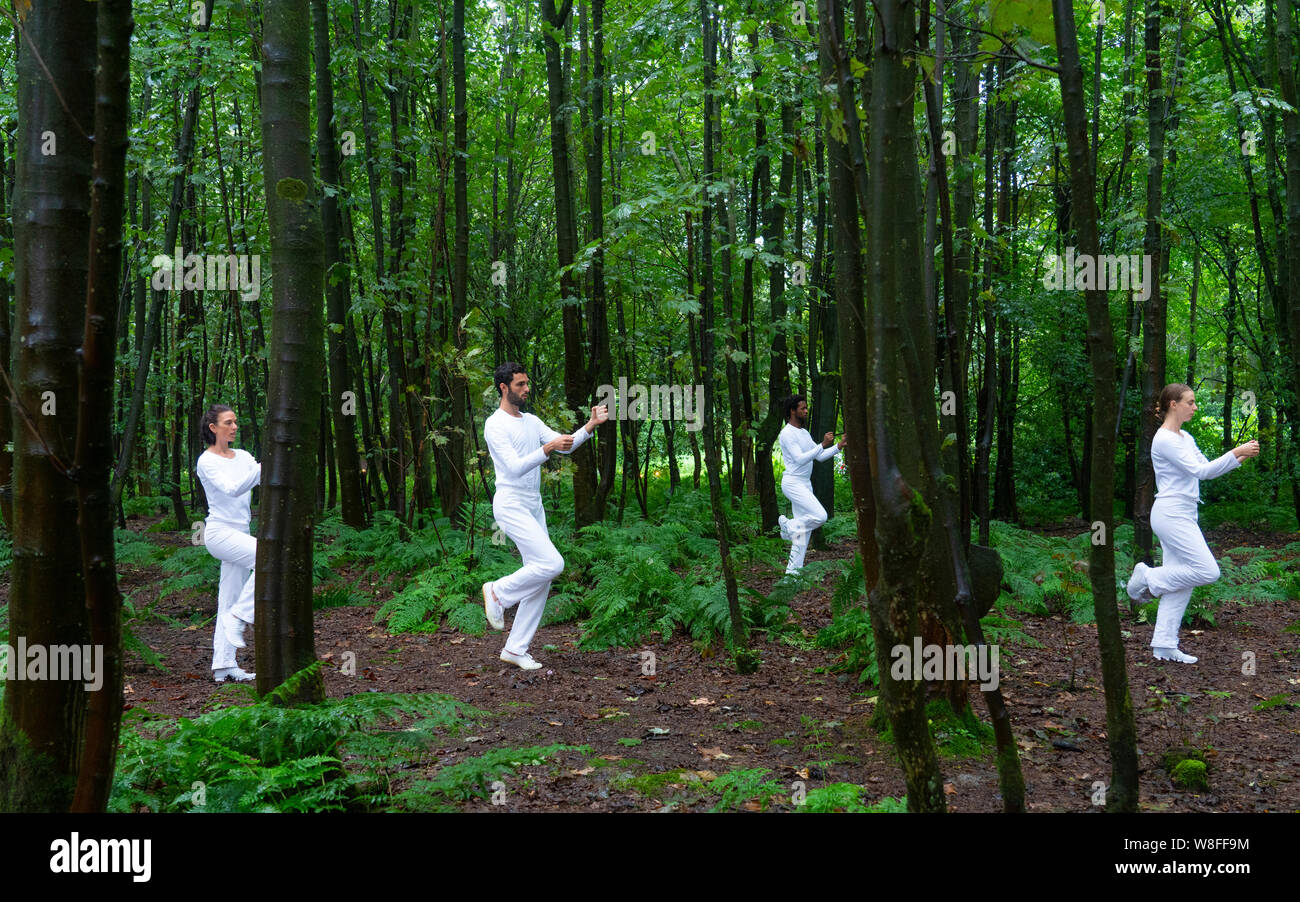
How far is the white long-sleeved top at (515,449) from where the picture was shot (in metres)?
7.27

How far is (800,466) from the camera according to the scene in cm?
1090

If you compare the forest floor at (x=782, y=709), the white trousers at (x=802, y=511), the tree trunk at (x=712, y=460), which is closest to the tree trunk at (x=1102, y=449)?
the forest floor at (x=782, y=709)

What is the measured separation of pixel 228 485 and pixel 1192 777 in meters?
6.70

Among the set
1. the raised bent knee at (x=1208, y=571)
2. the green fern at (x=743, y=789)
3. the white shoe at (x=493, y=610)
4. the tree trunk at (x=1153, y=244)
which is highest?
the tree trunk at (x=1153, y=244)

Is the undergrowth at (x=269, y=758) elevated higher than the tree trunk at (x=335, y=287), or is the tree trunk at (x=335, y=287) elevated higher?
the tree trunk at (x=335, y=287)

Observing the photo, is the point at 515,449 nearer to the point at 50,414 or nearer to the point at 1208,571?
the point at 50,414

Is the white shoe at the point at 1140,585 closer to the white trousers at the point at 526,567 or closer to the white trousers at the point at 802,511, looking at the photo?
the white trousers at the point at 802,511

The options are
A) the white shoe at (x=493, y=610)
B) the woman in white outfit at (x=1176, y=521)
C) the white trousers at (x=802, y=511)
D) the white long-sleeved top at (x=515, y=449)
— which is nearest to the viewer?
the woman in white outfit at (x=1176, y=521)

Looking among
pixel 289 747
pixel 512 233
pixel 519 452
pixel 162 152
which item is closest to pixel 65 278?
pixel 289 747

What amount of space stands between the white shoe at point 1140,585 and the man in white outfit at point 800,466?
362 centimetres

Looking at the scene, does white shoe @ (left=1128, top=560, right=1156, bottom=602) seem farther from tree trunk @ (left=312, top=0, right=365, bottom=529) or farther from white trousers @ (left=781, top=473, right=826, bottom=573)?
A: tree trunk @ (left=312, top=0, right=365, bottom=529)

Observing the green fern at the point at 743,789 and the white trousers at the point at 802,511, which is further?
the white trousers at the point at 802,511

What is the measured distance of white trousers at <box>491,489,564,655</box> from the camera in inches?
281

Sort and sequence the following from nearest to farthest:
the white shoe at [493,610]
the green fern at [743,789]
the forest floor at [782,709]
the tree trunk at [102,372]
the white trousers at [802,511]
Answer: the tree trunk at [102,372], the green fern at [743,789], the forest floor at [782,709], the white shoe at [493,610], the white trousers at [802,511]
